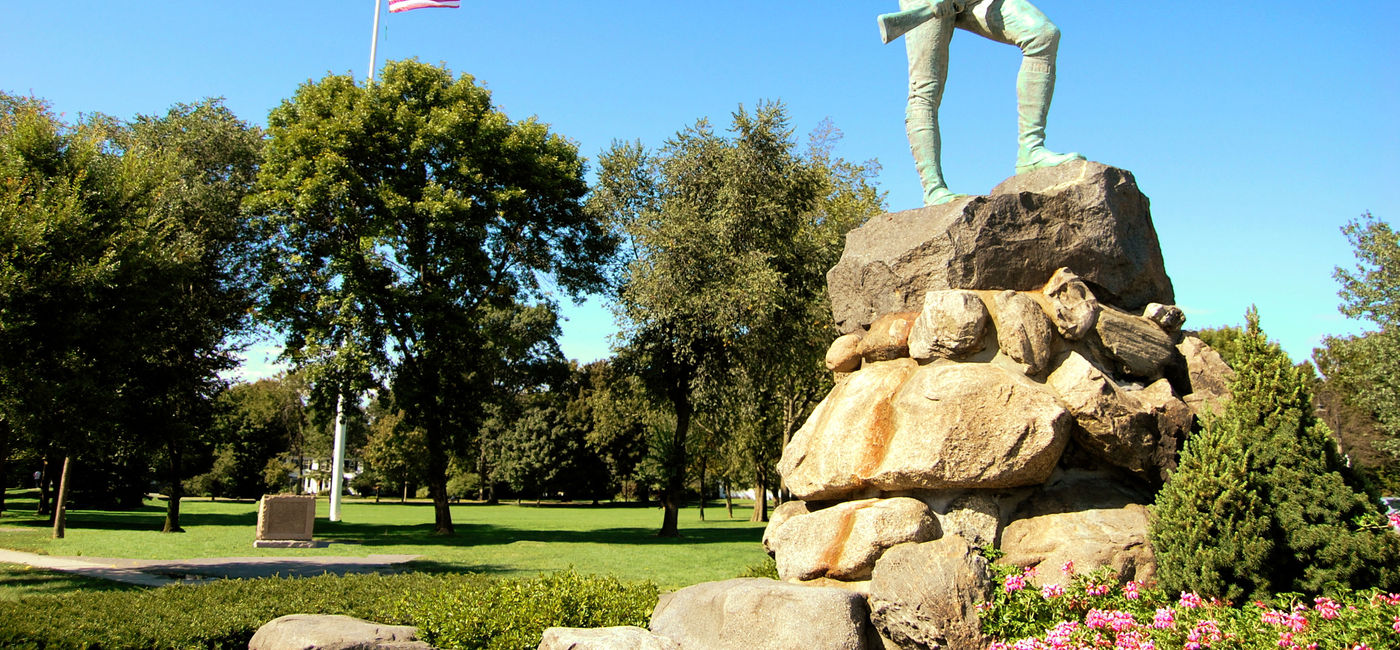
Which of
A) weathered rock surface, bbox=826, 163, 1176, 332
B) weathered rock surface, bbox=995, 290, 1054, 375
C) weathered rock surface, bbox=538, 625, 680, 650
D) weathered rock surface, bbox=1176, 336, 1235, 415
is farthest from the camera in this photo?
weathered rock surface, bbox=826, 163, 1176, 332

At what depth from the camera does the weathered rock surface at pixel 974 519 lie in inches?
275

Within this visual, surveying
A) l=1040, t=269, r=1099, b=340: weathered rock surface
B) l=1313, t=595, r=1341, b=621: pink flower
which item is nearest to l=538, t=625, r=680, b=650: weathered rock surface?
l=1313, t=595, r=1341, b=621: pink flower

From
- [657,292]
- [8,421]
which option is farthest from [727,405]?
[8,421]

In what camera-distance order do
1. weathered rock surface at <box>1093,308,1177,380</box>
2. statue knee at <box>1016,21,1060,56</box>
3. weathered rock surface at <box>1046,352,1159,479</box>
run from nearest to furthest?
1. weathered rock surface at <box>1046,352,1159,479</box>
2. weathered rock surface at <box>1093,308,1177,380</box>
3. statue knee at <box>1016,21,1060,56</box>

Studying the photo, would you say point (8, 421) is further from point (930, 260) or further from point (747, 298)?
point (747, 298)

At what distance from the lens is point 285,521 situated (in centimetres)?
2070

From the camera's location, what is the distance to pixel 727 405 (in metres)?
24.1

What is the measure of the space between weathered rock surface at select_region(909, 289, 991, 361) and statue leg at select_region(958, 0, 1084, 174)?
2.28 m

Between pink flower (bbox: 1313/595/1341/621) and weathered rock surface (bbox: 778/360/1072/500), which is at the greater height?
weathered rock surface (bbox: 778/360/1072/500)

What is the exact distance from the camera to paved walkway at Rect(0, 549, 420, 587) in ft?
46.8

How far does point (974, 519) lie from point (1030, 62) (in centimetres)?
490

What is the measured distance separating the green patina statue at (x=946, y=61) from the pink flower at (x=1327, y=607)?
4686 mm

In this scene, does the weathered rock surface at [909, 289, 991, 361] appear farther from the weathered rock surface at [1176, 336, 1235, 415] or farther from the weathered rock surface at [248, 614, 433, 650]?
the weathered rock surface at [248, 614, 433, 650]

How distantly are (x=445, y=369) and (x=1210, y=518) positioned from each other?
21.0 meters
